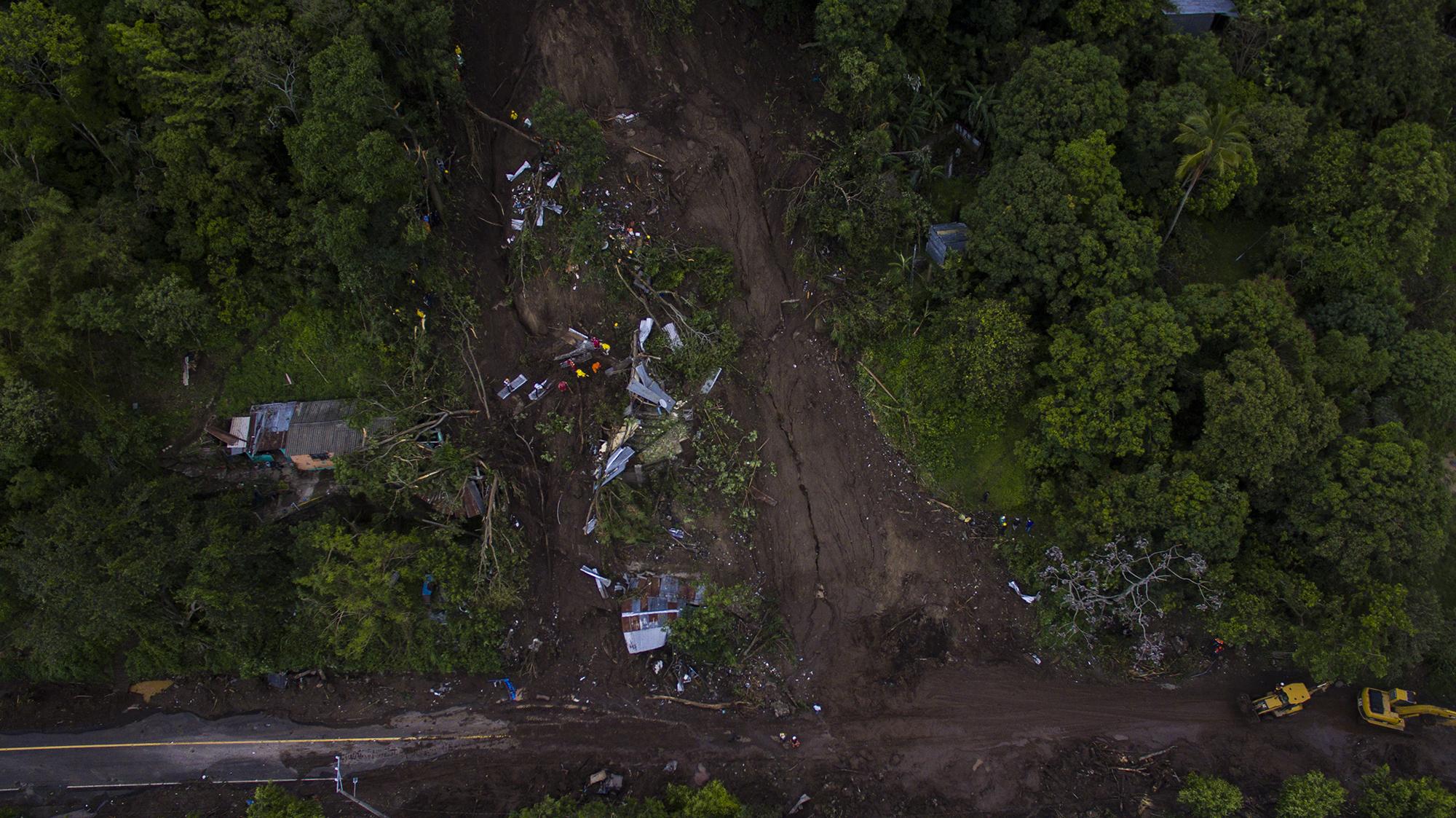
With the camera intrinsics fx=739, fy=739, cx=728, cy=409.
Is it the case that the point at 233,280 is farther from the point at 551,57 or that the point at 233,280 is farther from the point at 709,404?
the point at 709,404

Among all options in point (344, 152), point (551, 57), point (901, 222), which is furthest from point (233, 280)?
point (901, 222)

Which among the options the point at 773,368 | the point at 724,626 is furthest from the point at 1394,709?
the point at 773,368

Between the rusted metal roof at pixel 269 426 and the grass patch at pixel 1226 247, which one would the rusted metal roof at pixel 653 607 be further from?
the grass patch at pixel 1226 247

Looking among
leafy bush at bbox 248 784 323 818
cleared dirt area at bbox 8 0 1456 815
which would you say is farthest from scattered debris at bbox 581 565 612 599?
leafy bush at bbox 248 784 323 818

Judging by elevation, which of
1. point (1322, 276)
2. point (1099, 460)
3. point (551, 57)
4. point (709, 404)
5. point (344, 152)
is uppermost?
point (551, 57)

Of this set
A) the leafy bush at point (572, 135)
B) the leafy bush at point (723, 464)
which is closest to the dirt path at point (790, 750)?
the leafy bush at point (723, 464)

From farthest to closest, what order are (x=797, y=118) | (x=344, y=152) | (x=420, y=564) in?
(x=797, y=118), (x=420, y=564), (x=344, y=152)

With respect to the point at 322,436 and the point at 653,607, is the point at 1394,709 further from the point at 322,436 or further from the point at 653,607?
the point at 322,436
